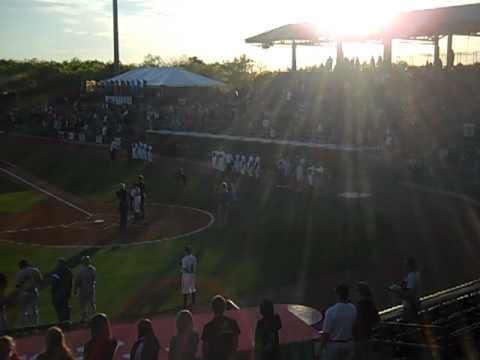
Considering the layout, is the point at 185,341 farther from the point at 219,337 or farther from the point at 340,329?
the point at 340,329

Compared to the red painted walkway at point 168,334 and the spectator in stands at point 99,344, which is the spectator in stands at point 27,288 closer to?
the red painted walkway at point 168,334

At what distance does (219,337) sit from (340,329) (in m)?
1.81

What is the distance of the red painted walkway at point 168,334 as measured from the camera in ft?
35.0

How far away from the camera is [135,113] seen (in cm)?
5462

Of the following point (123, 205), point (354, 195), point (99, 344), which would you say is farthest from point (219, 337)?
point (354, 195)

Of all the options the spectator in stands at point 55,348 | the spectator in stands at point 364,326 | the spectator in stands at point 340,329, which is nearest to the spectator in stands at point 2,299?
the spectator in stands at point 55,348

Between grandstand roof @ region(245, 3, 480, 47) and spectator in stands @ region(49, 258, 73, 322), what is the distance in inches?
1188

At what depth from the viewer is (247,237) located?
22953mm

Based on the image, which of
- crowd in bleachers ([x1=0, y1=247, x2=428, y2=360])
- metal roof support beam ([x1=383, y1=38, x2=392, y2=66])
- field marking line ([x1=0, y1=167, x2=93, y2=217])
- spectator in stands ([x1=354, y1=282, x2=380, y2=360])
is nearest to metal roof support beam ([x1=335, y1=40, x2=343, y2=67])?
metal roof support beam ([x1=383, y1=38, x2=392, y2=66])

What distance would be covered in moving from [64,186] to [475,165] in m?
20.0

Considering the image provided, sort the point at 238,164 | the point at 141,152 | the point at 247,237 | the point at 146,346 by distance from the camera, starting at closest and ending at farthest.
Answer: the point at 146,346 → the point at 247,237 → the point at 238,164 → the point at 141,152

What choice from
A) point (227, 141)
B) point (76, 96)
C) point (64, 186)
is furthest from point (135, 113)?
point (76, 96)

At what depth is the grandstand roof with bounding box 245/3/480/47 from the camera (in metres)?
39.0

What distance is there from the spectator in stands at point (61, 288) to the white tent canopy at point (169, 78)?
3700cm
